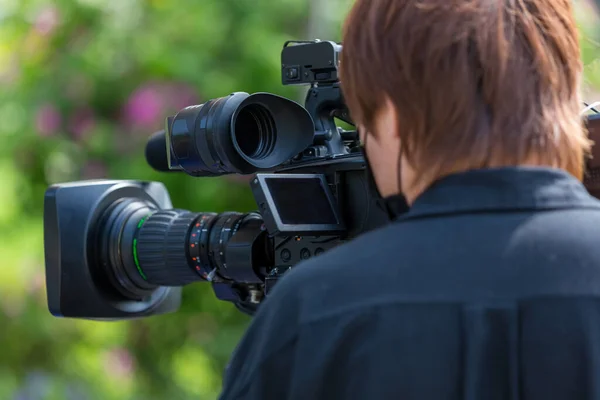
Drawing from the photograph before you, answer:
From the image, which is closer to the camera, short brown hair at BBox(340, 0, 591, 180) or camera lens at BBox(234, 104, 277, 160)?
short brown hair at BBox(340, 0, 591, 180)

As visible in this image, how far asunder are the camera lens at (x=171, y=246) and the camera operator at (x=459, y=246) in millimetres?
902

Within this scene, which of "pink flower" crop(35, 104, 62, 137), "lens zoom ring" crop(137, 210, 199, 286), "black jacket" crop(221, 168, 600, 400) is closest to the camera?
"black jacket" crop(221, 168, 600, 400)

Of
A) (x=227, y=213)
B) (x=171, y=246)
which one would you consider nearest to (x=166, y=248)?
(x=171, y=246)

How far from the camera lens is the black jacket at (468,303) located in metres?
0.86

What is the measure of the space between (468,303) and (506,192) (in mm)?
110

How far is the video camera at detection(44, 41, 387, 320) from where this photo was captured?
1.59 meters

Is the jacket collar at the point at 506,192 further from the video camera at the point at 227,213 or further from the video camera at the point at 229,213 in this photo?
the video camera at the point at 227,213

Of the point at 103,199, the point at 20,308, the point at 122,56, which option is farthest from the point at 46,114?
the point at 103,199

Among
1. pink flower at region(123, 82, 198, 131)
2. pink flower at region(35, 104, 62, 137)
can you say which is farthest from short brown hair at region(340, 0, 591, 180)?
pink flower at region(35, 104, 62, 137)

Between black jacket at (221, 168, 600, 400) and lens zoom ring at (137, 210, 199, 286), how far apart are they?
116 centimetres

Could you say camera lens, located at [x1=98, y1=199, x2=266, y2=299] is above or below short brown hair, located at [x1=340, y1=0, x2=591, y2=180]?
below

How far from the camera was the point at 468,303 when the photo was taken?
2.82 feet

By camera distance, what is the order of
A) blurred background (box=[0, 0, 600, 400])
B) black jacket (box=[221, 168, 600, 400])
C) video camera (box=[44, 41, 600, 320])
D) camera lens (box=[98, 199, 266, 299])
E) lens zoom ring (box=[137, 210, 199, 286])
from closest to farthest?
black jacket (box=[221, 168, 600, 400])
video camera (box=[44, 41, 600, 320])
camera lens (box=[98, 199, 266, 299])
lens zoom ring (box=[137, 210, 199, 286])
blurred background (box=[0, 0, 600, 400])

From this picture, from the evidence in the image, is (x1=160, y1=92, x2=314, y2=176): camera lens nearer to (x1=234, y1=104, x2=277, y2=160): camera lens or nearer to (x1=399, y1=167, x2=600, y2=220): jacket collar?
(x1=234, y1=104, x2=277, y2=160): camera lens
